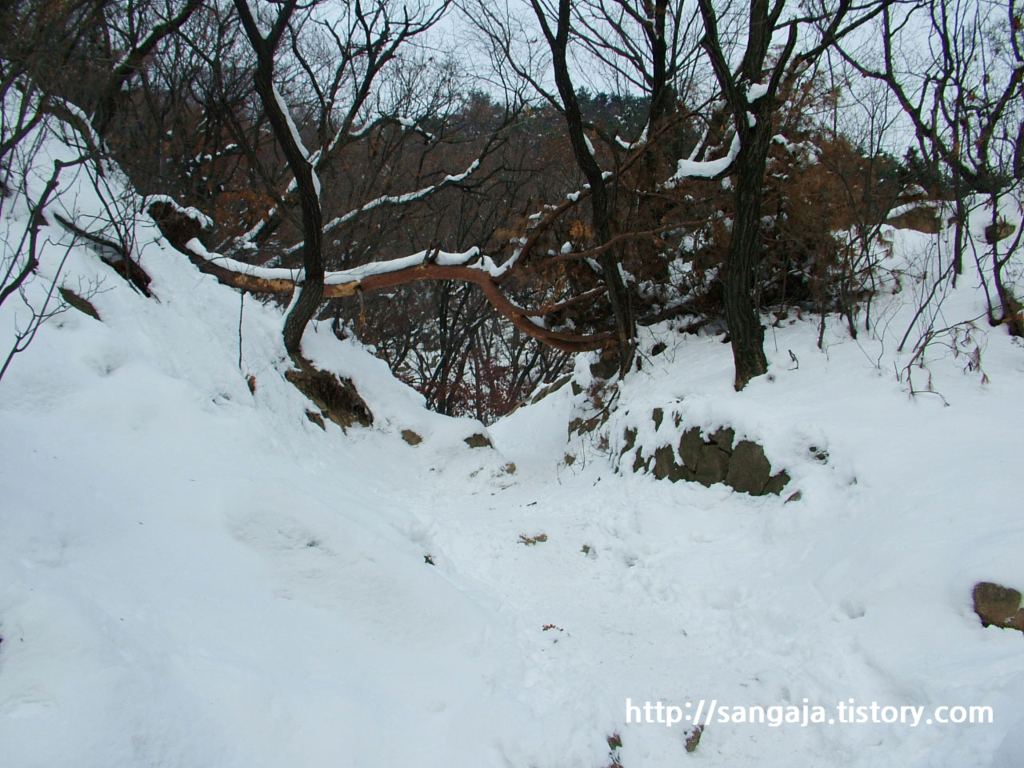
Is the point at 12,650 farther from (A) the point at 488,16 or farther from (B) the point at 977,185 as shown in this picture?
(A) the point at 488,16

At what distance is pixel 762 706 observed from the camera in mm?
2623

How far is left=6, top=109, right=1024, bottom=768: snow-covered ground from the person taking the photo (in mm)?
1946

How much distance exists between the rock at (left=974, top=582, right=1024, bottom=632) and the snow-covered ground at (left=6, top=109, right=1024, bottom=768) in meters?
0.04

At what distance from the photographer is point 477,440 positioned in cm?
927

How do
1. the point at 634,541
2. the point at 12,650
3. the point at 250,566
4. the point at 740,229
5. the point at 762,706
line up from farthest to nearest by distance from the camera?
the point at 740,229, the point at 634,541, the point at 250,566, the point at 762,706, the point at 12,650

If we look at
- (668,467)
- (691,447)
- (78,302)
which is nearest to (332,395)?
(78,302)

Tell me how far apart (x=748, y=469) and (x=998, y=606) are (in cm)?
220

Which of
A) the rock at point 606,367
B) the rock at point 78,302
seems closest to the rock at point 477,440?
the rock at point 606,367

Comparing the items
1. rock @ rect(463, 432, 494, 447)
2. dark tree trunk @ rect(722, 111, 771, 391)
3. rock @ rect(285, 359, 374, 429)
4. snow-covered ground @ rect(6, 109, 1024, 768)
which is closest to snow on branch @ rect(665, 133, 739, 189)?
dark tree trunk @ rect(722, 111, 771, 391)

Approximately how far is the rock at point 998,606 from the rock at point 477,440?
7.17m

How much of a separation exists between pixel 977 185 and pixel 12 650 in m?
8.01

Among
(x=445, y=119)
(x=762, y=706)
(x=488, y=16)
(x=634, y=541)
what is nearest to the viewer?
(x=762, y=706)

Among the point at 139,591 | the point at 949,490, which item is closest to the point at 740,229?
the point at 949,490

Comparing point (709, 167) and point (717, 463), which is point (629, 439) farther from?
point (709, 167)
